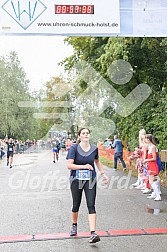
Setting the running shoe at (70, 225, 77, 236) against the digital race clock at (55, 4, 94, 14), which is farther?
the digital race clock at (55, 4, 94, 14)

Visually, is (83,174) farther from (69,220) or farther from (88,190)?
(69,220)

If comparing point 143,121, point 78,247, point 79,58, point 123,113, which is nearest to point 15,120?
point 79,58

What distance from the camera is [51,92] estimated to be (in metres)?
45.9

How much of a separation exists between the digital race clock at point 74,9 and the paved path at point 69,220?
4175mm

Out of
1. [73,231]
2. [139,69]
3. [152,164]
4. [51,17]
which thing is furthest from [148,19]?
[139,69]

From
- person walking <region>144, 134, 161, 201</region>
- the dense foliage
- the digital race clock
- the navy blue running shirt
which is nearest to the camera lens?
the navy blue running shirt

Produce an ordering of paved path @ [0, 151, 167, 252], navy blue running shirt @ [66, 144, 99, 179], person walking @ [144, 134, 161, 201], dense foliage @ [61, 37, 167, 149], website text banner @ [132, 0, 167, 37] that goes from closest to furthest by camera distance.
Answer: paved path @ [0, 151, 167, 252] → navy blue running shirt @ [66, 144, 99, 179] → website text banner @ [132, 0, 167, 37] → person walking @ [144, 134, 161, 201] → dense foliage @ [61, 37, 167, 149]

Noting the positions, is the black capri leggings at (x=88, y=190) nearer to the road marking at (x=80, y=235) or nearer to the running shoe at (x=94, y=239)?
the running shoe at (x=94, y=239)

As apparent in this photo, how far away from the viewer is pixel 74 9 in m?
9.13

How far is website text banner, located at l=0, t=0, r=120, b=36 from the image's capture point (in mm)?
9125

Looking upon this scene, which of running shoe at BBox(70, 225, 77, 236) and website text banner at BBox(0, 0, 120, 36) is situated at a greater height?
website text banner at BBox(0, 0, 120, 36)

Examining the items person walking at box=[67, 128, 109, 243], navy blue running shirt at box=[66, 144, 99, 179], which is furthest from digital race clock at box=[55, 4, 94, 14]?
navy blue running shirt at box=[66, 144, 99, 179]

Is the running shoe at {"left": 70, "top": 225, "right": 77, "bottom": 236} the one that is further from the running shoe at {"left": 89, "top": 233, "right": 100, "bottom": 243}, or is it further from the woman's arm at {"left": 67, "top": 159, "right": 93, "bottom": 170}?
the woman's arm at {"left": 67, "top": 159, "right": 93, "bottom": 170}

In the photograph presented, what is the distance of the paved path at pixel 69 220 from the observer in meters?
5.85
